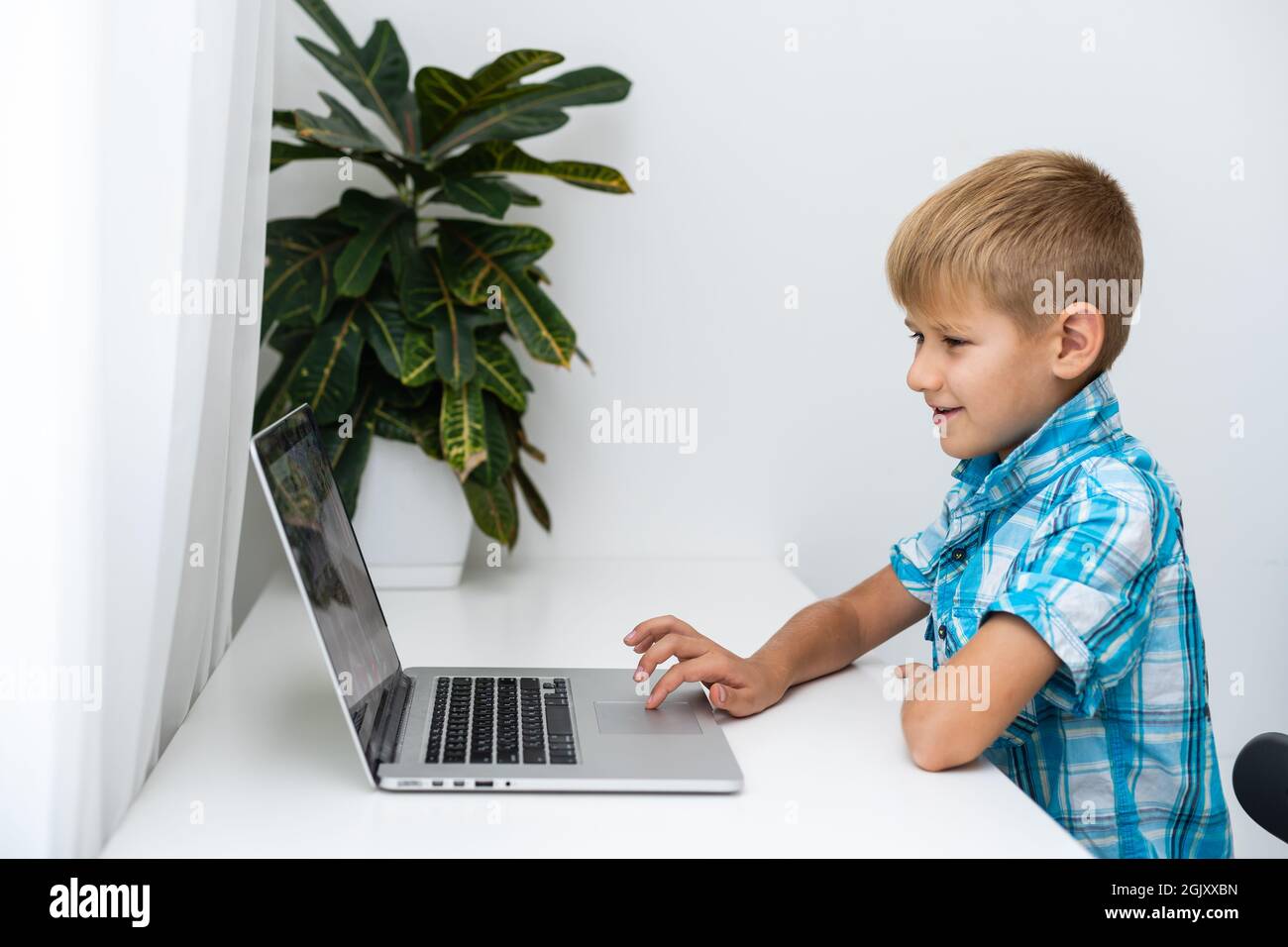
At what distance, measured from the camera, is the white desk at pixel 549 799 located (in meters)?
0.75

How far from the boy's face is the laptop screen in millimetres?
496

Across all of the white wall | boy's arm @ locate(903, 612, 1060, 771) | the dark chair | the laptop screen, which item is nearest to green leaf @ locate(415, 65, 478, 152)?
the white wall

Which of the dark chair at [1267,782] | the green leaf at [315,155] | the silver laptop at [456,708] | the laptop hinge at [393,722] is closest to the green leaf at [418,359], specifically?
the green leaf at [315,155]

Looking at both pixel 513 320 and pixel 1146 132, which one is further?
pixel 1146 132

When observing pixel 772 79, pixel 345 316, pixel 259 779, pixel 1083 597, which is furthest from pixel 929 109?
pixel 259 779

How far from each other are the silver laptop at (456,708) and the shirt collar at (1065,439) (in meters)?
0.33

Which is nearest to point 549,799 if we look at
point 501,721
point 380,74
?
point 501,721

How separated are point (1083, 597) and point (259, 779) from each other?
0.60 m

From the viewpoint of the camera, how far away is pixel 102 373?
74 cm

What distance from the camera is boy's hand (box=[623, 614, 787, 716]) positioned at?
0.98m

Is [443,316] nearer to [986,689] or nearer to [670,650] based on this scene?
[670,650]

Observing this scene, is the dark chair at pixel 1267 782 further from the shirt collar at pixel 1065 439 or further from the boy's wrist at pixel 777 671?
the boy's wrist at pixel 777 671

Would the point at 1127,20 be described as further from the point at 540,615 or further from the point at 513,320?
the point at 540,615
